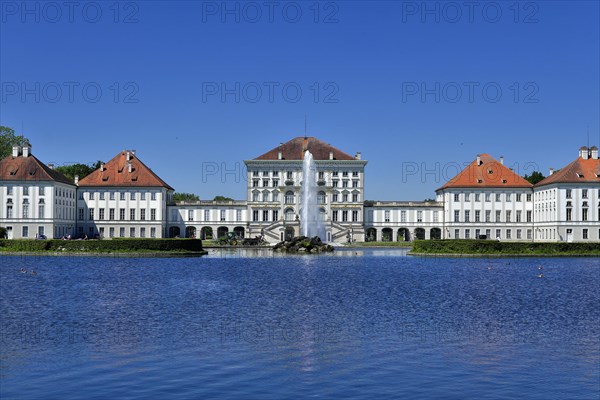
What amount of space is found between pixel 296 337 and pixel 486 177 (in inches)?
3762

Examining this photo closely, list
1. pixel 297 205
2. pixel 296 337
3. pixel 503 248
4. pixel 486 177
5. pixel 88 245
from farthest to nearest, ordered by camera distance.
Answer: pixel 297 205 → pixel 486 177 → pixel 503 248 → pixel 88 245 → pixel 296 337

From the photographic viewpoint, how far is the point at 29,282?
4112 centimetres

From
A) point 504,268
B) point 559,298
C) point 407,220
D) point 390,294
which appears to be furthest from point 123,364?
point 407,220

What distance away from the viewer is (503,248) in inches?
2771

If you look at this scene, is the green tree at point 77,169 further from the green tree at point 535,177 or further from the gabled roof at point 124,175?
the green tree at point 535,177

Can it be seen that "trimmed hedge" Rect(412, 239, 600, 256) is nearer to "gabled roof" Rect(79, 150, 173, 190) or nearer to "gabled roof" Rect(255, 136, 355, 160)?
"gabled roof" Rect(255, 136, 355, 160)

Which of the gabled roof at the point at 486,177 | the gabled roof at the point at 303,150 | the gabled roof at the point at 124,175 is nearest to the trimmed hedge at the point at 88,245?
the gabled roof at the point at 124,175

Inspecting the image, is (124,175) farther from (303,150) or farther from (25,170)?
(303,150)

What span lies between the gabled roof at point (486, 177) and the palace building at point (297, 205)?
5.9 inches

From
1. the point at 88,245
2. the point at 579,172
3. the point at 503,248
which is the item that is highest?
the point at 579,172

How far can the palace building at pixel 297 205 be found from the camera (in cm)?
10369

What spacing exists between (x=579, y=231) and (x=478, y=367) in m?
90.5

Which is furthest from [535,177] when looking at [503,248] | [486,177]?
[503,248]

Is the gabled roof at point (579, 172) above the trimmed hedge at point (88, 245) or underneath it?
above
